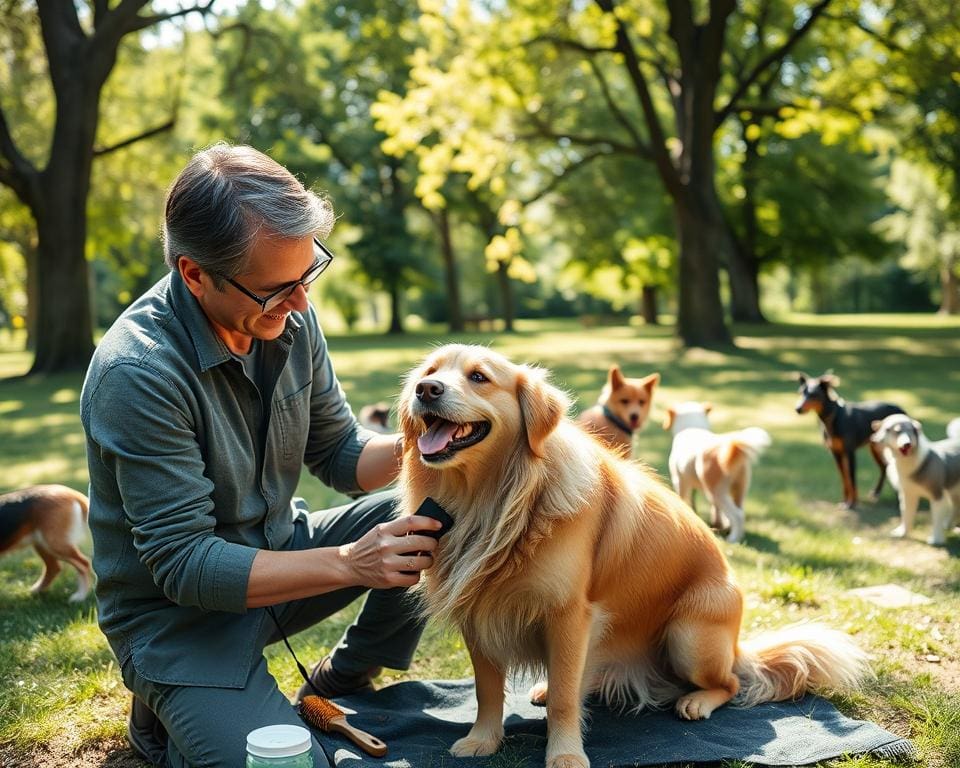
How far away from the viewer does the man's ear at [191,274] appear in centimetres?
273

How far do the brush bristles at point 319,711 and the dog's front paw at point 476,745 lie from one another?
0.45 meters

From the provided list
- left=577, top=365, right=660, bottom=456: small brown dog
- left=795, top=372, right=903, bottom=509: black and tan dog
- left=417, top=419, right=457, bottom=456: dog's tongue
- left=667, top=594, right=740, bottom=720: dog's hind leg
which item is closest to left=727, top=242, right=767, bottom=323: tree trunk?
left=795, top=372, right=903, bottom=509: black and tan dog

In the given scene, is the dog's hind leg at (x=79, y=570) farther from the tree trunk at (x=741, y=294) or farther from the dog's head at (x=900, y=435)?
the tree trunk at (x=741, y=294)

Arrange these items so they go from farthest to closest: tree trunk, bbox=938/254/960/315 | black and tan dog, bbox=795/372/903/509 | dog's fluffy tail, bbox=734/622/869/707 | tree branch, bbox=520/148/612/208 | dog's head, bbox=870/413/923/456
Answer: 1. tree trunk, bbox=938/254/960/315
2. tree branch, bbox=520/148/612/208
3. black and tan dog, bbox=795/372/903/509
4. dog's head, bbox=870/413/923/456
5. dog's fluffy tail, bbox=734/622/869/707

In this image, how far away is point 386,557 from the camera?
2641mm

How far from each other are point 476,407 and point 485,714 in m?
1.15

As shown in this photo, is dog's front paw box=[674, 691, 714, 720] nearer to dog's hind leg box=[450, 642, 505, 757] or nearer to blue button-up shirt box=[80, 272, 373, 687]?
dog's hind leg box=[450, 642, 505, 757]

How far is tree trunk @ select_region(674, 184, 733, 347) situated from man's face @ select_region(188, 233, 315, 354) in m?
15.1

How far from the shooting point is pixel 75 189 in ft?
52.1

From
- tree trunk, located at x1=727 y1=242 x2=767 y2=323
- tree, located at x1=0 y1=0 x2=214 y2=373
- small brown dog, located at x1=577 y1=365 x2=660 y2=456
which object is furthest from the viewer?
tree trunk, located at x1=727 y1=242 x2=767 y2=323

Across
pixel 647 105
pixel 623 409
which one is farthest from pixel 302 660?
pixel 647 105

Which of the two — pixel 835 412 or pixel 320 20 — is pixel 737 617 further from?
pixel 320 20

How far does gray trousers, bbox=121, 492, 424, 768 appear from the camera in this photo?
2666mm

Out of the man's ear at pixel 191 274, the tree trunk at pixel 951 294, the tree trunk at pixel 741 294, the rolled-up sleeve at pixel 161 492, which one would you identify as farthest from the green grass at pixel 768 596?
the tree trunk at pixel 951 294
